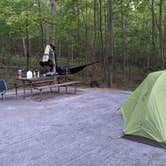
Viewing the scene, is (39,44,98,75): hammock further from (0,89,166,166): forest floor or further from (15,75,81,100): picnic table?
(0,89,166,166): forest floor

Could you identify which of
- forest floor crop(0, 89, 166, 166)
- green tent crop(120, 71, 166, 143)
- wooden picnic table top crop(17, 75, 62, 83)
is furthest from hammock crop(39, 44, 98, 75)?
green tent crop(120, 71, 166, 143)

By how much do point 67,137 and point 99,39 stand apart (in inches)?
398

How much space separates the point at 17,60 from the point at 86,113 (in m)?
9.27

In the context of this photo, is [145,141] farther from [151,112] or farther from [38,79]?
[38,79]

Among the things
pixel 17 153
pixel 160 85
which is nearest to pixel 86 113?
pixel 160 85

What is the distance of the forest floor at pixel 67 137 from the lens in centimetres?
382

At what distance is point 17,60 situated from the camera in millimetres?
14836

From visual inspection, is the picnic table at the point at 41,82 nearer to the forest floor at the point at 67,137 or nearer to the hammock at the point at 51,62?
the hammock at the point at 51,62

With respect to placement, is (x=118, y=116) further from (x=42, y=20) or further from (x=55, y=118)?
(x=42, y=20)

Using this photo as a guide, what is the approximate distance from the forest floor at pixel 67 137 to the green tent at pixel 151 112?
0.71ft

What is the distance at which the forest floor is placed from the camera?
3.82 meters

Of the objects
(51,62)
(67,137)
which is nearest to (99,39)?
(51,62)

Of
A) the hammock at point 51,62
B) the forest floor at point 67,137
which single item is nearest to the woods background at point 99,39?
the hammock at point 51,62

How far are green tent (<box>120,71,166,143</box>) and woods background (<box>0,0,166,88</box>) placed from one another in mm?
5522
